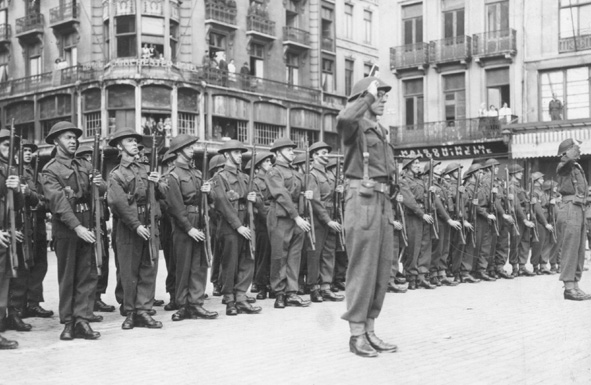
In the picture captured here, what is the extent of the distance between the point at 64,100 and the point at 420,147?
15673 millimetres

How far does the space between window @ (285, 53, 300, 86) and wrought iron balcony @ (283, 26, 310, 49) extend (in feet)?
2.63

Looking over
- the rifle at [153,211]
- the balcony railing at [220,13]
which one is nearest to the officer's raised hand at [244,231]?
the rifle at [153,211]

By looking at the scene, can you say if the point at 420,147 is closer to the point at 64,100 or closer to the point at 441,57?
the point at 441,57

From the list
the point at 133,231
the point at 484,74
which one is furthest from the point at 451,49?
the point at 133,231

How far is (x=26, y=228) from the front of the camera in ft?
A: 27.9

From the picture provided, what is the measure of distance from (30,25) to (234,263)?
28.9m

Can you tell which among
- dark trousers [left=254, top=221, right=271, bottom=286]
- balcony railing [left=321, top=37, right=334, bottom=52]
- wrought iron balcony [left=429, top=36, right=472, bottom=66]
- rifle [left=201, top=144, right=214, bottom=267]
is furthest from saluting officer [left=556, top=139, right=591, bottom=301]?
balcony railing [left=321, top=37, right=334, bottom=52]

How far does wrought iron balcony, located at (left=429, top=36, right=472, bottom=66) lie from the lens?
3158cm

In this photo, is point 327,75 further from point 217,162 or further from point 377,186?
point 377,186

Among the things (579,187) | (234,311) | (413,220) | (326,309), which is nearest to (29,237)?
(234,311)

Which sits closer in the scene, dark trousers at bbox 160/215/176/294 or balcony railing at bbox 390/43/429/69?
dark trousers at bbox 160/215/176/294

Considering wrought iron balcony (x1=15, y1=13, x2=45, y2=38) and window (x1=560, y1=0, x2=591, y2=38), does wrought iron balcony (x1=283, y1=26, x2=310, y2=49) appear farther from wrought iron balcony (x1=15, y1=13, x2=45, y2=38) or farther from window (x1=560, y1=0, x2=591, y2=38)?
window (x1=560, y1=0, x2=591, y2=38)

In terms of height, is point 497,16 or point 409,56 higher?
point 497,16

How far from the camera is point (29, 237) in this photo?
8.88 meters
